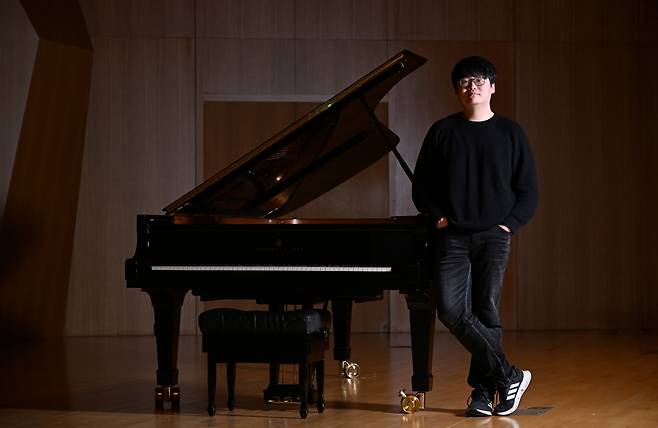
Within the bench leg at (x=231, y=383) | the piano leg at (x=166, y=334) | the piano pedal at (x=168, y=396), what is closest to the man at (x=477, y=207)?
the bench leg at (x=231, y=383)

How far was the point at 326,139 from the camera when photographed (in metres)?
5.67

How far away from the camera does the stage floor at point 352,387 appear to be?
4.91 meters

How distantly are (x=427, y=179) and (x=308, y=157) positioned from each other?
3.31 ft

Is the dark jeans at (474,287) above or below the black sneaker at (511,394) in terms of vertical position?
above

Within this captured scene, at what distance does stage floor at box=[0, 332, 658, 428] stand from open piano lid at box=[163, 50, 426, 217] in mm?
964

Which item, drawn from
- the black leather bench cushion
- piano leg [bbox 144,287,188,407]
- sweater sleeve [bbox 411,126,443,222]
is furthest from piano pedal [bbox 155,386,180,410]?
sweater sleeve [bbox 411,126,443,222]

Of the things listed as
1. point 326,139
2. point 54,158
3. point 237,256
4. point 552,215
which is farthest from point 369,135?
point 552,215

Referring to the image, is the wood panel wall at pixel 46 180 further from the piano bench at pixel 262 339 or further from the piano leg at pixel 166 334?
the piano bench at pixel 262 339

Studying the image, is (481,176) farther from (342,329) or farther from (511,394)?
(342,329)

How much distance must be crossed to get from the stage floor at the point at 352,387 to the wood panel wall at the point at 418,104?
0.87 meters

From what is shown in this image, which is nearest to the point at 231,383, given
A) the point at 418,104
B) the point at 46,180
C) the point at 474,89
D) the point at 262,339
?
the point at 262,339

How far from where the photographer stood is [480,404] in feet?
16.1

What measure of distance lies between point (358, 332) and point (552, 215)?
2.00m

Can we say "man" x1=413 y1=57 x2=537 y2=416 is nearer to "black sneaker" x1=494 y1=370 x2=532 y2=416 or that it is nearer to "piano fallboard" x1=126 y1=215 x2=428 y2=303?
"black sneaker" x1=494 y1=370 x2=532 y2=416
